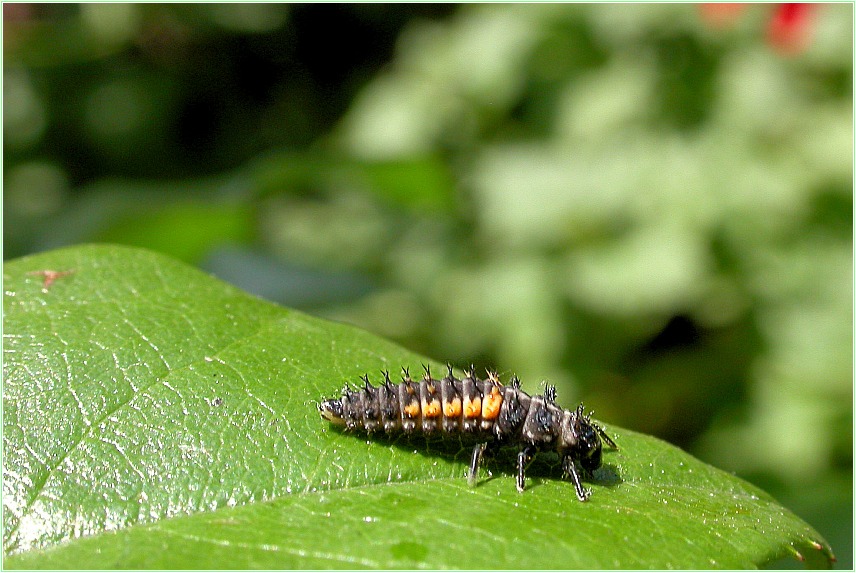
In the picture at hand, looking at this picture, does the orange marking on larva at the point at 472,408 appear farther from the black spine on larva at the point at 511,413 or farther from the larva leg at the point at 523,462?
the larva leg at the point at 523,462

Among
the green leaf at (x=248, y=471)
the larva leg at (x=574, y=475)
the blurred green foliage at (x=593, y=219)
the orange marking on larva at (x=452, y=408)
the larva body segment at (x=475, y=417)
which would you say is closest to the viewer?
the green leaf at (x=248, y=471)

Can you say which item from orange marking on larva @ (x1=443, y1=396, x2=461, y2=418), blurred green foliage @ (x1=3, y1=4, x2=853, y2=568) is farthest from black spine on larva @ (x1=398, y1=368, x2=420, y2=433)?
blurred green foliage @ (x1=3, y1=4, x2=853, y2=568)

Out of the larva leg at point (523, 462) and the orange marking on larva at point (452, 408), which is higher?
the orange marking on larva at point (452, 408)

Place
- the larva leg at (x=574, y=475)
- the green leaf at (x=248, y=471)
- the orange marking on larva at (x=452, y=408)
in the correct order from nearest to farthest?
the green leaf at (x=248, y=471) < the larva leg at (x=574, y=475) < the orange marking on larva at (x=452, y=408)

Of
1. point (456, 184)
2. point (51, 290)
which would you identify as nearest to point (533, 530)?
point (51, 290)

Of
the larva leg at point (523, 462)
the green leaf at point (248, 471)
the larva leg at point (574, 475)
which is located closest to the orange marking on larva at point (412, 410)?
the green leaf at point (248, 471)

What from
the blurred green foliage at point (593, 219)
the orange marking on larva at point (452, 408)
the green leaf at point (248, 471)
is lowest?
the green leaf at point (248, 471)

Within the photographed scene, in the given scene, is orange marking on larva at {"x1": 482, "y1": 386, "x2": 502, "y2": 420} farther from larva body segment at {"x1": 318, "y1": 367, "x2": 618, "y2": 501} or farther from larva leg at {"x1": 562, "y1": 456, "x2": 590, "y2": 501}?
larva leg at {"x1": 562, "y1": 456, "x2": 590, "y2": 501}
